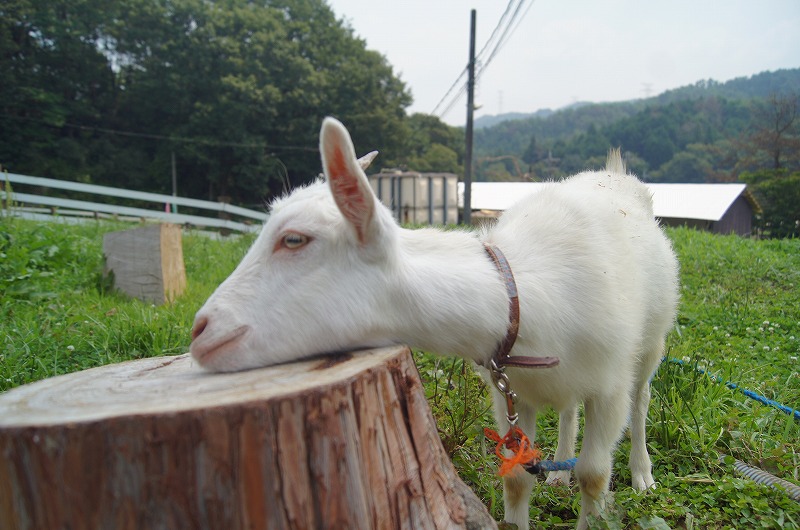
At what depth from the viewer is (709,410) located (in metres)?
2.99

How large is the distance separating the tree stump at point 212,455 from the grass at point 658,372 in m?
1.19

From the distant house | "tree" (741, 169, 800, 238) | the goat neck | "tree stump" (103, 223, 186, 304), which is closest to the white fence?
"tree stump" (103, 223, 186, 304)

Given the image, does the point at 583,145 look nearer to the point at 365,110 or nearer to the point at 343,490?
the point at 365,110

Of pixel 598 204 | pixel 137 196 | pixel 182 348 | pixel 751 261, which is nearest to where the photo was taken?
pixel 598 204

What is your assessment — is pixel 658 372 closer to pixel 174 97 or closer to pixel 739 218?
pixel 739 218

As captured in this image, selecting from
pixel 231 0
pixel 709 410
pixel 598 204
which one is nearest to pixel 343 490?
pixel 598 204

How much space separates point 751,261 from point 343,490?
6907 millimetres

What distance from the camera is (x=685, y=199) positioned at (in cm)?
2295

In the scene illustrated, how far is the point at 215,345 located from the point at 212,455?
1.56 feet

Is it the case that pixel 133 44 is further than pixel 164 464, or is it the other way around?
pixel 133 44

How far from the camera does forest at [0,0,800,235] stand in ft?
94.1

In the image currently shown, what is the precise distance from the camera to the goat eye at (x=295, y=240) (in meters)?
1.69

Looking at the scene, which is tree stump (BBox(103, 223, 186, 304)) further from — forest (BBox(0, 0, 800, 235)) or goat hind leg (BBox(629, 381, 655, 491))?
forest (BBox(0, 0, 800, 235))

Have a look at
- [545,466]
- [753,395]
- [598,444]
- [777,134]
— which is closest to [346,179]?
[545,466]
